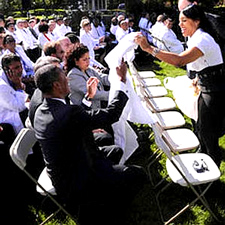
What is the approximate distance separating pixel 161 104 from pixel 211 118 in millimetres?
1270

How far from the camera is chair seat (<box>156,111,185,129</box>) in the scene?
11.4 feet

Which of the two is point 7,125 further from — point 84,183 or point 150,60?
point 150,60

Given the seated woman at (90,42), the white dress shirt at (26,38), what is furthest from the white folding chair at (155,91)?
the white dress shirt at (26,38)

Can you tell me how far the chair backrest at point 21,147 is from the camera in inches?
A: 92.4

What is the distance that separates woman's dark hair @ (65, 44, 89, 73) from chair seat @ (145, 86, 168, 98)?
130 cm

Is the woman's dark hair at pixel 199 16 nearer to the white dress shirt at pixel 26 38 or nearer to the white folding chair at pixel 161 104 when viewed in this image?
the white folding chair at pixel 161 104

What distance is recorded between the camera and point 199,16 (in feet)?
9.17

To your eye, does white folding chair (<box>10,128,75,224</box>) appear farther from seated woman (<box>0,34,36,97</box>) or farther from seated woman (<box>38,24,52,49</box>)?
seated woman (<box>38,24,52,49</box>)

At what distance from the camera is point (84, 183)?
7.86 ft

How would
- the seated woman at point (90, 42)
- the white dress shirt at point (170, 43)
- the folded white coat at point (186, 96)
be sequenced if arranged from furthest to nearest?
the white dress shirt at point (170, 43) < the seated woman at point (90, 42) < the folded white coat at point (186, 96)

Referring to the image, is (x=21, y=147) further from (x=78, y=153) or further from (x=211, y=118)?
(x=211, y=118)

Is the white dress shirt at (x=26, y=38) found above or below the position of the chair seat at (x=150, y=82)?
below

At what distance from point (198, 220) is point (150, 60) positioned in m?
7.10

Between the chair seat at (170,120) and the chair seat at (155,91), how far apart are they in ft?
2.42
